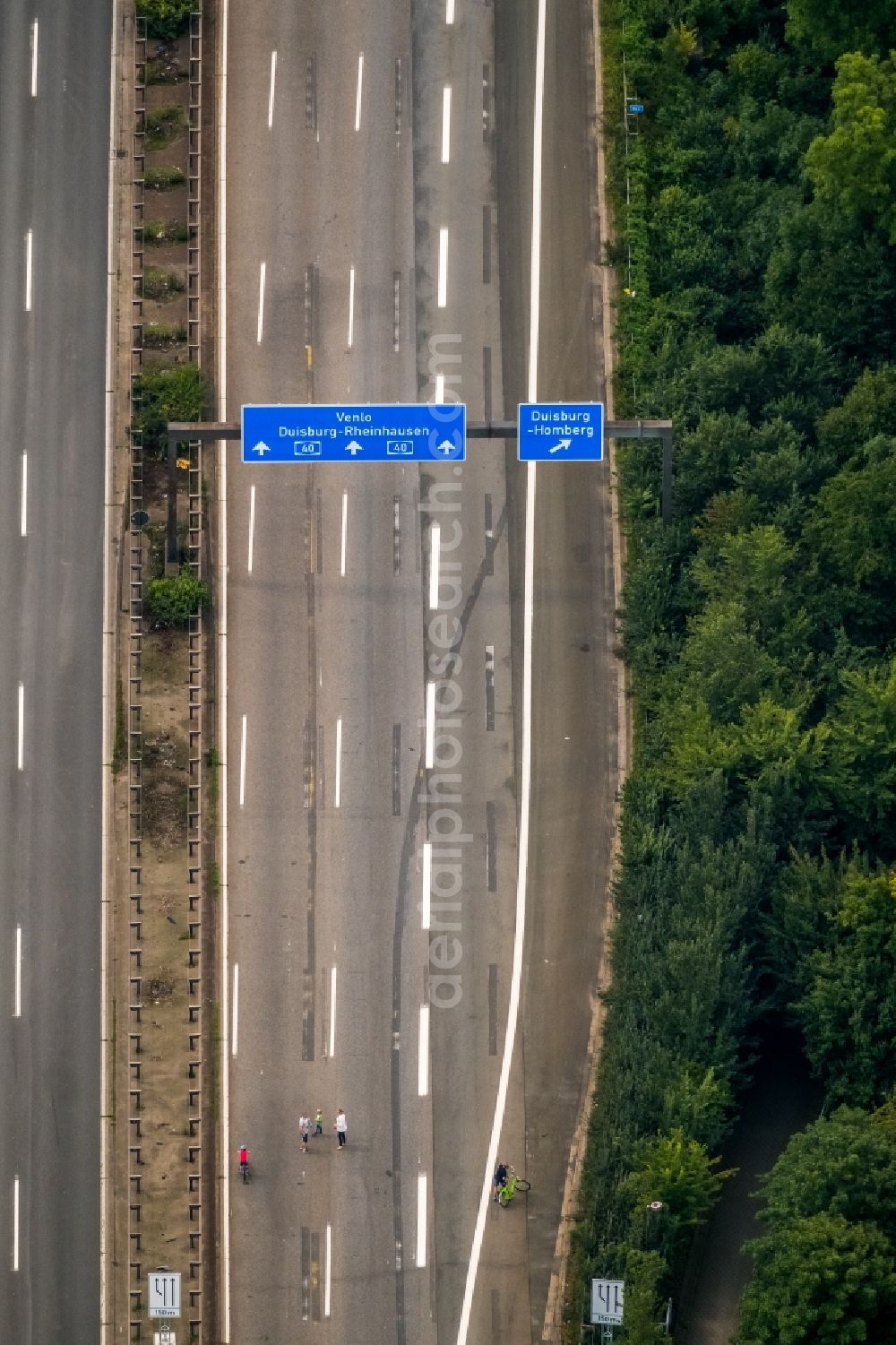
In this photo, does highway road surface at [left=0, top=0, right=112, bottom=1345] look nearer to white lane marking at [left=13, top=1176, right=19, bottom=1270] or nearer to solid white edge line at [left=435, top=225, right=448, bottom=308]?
white lane marking at [left=13, top=1176, right=19, bottom=1270]

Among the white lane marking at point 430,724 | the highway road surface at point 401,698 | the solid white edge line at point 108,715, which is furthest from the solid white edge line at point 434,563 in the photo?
the solid white edge line at point 108,715

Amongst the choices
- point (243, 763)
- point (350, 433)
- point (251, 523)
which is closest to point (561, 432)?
point (350, 433)

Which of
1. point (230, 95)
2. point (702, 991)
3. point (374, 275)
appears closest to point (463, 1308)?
point (702, 991)

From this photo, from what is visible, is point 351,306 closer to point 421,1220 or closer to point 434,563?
point 434,563

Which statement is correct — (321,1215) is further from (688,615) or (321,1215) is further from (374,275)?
(374,275)

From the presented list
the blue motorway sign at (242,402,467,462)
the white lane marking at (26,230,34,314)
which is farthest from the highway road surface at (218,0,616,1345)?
the white lane marking at (26,230,34,314)
